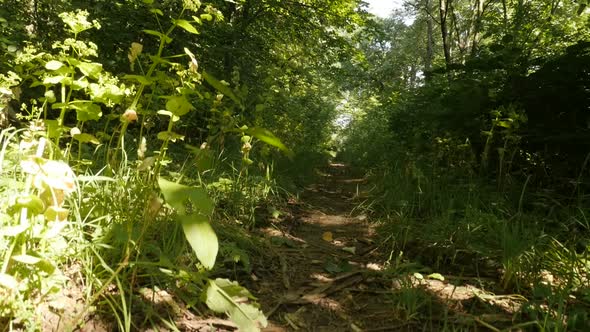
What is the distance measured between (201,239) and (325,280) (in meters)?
1.56

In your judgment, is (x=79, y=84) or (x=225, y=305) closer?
(x=225, y=305)

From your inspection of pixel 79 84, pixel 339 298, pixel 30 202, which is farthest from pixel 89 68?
pixel 339 298

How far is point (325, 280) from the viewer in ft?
8.05

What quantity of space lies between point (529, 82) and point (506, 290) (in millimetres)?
2327

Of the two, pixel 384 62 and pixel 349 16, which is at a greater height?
pixel 384 62

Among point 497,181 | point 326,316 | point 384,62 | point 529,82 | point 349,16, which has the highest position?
point 384,62

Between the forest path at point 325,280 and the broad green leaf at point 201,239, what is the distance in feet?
3.20

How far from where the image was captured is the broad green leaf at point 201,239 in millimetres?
1013

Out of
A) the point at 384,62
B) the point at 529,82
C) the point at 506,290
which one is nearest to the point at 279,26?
the point at 529,82

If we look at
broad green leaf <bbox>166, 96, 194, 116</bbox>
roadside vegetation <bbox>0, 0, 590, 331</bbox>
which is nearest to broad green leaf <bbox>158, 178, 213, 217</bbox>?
roadside vegetation <bbox>0, 0, 590, 331</bbox>

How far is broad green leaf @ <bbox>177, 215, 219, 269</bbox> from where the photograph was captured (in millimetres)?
1013

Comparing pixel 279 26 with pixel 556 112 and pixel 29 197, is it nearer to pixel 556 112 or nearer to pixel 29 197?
pixel 556 112

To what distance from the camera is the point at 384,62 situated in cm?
2569

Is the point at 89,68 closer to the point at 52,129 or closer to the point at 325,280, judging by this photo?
the point at 52,129
